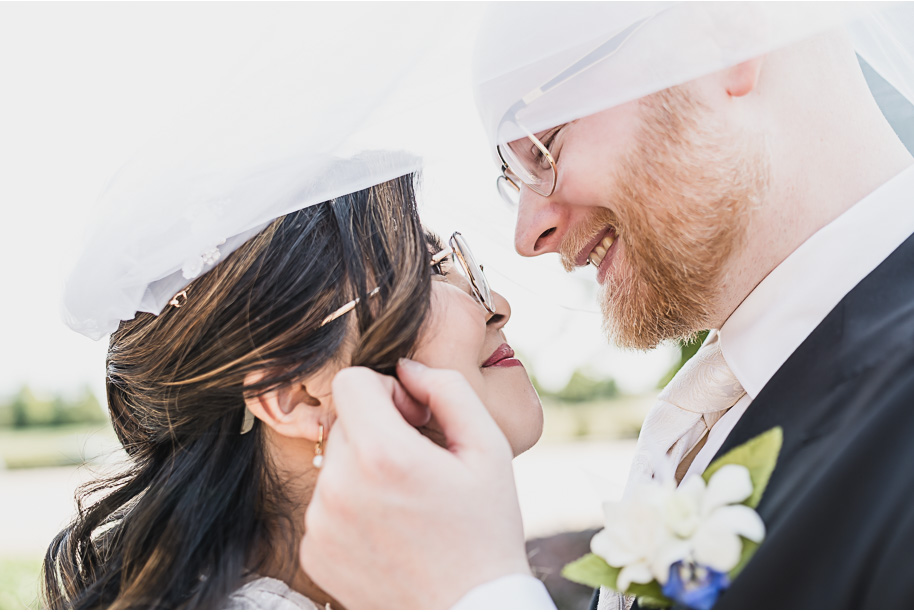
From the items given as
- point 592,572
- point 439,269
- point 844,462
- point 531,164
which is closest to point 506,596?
point 592,572

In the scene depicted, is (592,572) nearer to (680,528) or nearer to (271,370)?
(680,528)

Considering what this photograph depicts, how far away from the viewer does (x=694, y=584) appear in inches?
55.3

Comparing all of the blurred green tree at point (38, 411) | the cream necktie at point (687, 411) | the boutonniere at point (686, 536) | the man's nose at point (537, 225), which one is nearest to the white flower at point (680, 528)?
the boutonniere at point (686, 536)

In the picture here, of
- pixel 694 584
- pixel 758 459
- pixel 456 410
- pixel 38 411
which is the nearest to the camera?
pixel 694 584

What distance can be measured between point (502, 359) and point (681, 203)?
764mm

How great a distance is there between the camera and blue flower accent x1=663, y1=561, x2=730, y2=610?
139cm

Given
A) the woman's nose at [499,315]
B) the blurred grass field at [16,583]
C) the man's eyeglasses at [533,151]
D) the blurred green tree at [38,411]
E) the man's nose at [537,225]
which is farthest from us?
the blurred green tree at [38,411]

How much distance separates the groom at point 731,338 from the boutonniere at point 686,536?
15 cm

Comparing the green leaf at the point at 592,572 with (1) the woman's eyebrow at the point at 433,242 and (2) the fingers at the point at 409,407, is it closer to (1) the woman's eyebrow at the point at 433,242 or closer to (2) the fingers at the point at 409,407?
(2) the fingers at the point at 409,407

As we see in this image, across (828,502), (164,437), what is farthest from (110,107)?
(828,502)

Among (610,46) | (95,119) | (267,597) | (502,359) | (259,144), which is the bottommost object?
(267,597)

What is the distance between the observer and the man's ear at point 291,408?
201cm

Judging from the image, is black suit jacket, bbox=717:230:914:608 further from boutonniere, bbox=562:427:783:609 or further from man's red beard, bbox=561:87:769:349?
man's red beard, bbox=561:87:769:349

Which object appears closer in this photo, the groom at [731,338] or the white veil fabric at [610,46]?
the groom at [731,338]
